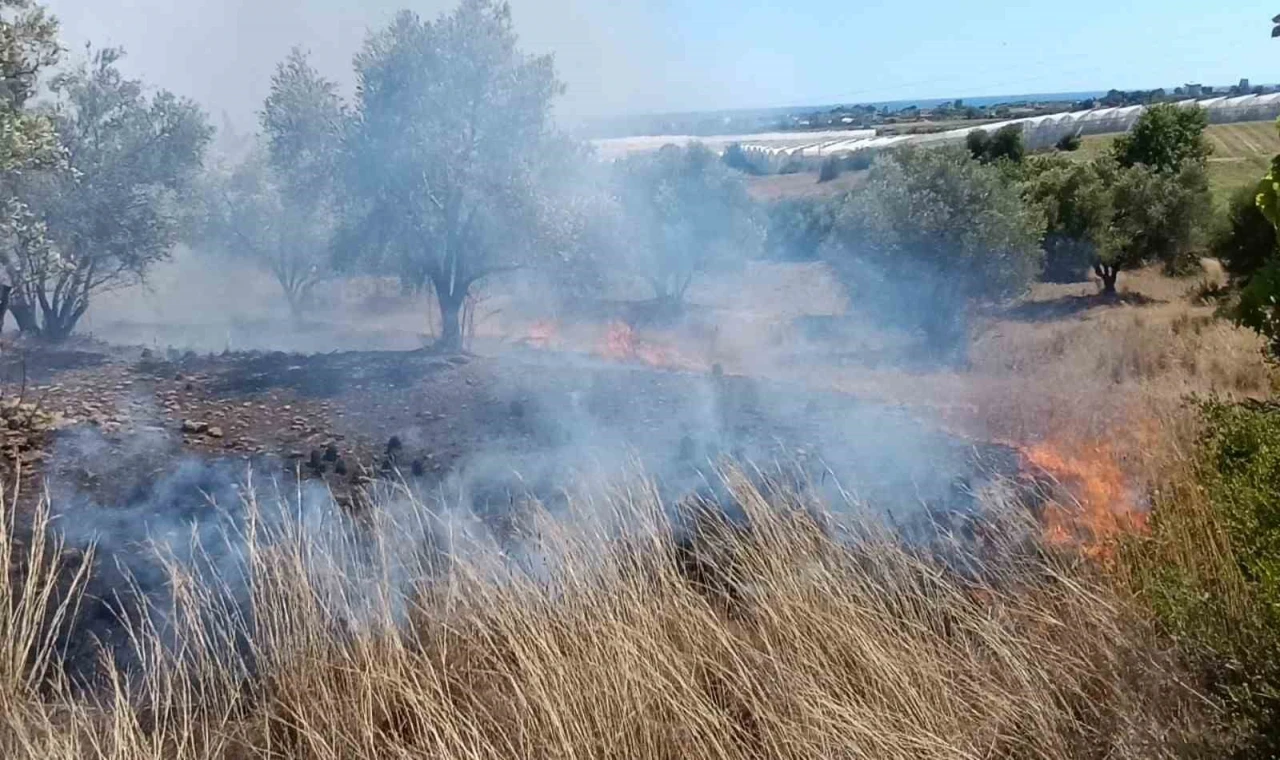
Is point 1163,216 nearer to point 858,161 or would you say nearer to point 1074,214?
→ point 1074,214

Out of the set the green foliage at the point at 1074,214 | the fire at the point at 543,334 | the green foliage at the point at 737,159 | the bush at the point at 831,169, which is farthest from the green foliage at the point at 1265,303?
the bush at the point at 831,169

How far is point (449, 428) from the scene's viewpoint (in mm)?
6793

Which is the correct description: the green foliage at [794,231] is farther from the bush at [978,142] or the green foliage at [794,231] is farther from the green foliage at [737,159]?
the bush at [978,142]

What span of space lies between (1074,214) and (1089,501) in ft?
57.8

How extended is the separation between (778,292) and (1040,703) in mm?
19939

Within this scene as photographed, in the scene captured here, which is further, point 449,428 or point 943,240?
point 943,240

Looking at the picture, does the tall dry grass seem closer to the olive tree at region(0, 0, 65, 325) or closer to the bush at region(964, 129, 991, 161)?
the olive tree at region(0, 0, 65, 325)

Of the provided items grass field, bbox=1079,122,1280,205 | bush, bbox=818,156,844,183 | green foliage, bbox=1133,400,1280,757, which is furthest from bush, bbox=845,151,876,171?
green foliage, bbox=1133,400,1280,757

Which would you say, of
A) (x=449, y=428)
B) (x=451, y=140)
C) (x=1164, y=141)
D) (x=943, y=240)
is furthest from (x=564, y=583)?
(x=1164, y=141)

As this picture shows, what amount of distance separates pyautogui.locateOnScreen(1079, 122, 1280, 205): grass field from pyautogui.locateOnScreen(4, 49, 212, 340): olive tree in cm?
2399

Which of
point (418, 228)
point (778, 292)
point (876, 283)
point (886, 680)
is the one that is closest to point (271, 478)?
point (886, 680)

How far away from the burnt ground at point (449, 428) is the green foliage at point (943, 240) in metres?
8.80

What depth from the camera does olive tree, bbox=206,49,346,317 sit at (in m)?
12.3

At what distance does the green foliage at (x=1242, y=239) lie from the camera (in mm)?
16031
